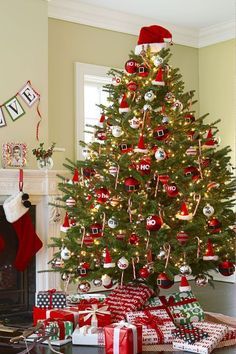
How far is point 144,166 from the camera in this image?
3418 millimetres

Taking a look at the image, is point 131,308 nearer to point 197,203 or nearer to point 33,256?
point 197,203

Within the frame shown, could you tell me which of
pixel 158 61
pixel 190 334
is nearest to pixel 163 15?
pixel 158 61

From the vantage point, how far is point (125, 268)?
135 inches

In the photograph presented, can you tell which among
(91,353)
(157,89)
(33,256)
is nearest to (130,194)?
(157,89)

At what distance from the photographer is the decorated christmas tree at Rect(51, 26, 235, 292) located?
3.42 meters

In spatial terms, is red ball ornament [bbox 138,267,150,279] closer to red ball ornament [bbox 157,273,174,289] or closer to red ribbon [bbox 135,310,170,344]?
red ball ornament [bbox 157,273,174,289]

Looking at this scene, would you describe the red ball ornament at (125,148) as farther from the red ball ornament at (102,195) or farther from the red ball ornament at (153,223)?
the red ball ornament at (153,223)

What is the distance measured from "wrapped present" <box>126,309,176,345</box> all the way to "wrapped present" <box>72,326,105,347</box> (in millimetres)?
207

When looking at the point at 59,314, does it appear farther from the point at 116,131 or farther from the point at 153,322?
the point at 116,131

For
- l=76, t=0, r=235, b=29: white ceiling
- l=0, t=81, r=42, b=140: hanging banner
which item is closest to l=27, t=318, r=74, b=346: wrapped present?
l=0, t=81, r=42, b=140: hanging banner

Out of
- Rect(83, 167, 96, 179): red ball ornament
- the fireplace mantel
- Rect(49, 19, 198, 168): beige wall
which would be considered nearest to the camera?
Rect(83, 167, 96, 179): red ball ornament

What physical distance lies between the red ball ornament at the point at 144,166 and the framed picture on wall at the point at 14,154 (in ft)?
5.62

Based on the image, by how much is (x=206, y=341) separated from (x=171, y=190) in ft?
2.92

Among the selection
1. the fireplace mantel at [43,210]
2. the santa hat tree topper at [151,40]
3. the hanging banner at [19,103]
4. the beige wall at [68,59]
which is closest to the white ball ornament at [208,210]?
the santa hat tree topper at [151,40]
